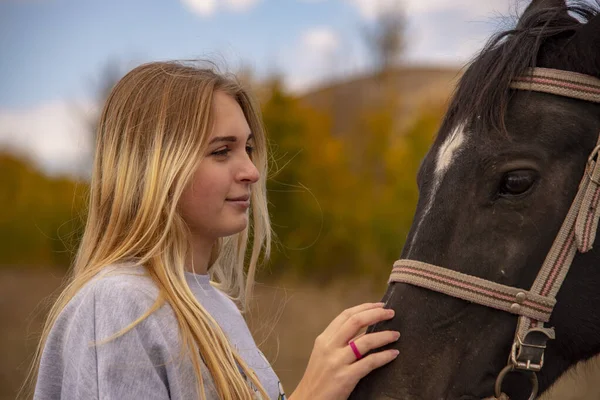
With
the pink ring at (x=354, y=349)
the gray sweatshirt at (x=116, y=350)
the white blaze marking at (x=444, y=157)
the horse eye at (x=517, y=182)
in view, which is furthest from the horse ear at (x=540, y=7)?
the gray sweatshirt at (x=116, y=350)

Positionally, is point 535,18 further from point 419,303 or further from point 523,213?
point 419,303

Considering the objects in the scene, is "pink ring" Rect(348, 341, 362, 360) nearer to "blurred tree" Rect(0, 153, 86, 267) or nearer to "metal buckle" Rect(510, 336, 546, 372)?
"metal buckle" Rect(510, 336, 546, 372)

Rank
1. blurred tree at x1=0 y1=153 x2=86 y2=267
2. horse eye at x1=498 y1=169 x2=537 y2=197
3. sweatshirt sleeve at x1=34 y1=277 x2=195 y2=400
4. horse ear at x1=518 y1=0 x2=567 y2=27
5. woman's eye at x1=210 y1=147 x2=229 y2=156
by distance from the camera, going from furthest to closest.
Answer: blurred tree at x1=0 y1=153 x2=86 y2=267, horse ear at x1=518 y1=0 x2=567 y2=27, woman's eye at x1=210 y1=147 x2=229 y2=156, horse eye at x1=498 y1=169 x2=537 y2=197, sweatshirt sleeve at x1=34 y1=277 x2=195 y2=400

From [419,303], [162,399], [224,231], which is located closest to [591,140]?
[419,303]

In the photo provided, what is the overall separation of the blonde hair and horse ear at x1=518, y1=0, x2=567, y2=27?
3.53ft

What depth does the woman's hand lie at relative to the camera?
1.78 m

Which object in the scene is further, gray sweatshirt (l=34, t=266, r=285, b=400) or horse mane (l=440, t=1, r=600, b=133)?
horse mane (l=440, t=1, r=600, b=133)

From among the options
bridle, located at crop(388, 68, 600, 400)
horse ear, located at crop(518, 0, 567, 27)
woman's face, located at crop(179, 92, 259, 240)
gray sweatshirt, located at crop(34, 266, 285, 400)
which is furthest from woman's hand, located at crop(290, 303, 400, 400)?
horse ear, located at crop(518, 0, 567, 27)

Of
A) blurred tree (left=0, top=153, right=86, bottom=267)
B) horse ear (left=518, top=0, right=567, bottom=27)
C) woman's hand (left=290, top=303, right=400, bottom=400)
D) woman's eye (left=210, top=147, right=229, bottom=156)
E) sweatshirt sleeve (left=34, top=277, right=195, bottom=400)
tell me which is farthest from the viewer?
blurred tree (left=0, top=153, right=86, bottom=267)

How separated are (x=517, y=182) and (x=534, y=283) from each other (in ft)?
0.96

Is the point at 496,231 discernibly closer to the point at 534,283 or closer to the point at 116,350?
the point at 534,283

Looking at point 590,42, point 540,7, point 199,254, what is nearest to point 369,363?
point 199,254

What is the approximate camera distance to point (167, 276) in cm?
186

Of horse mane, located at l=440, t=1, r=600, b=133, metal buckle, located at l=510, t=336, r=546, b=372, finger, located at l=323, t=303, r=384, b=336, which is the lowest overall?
metal buckle, located at l=510, t=336, r=546, b=372
